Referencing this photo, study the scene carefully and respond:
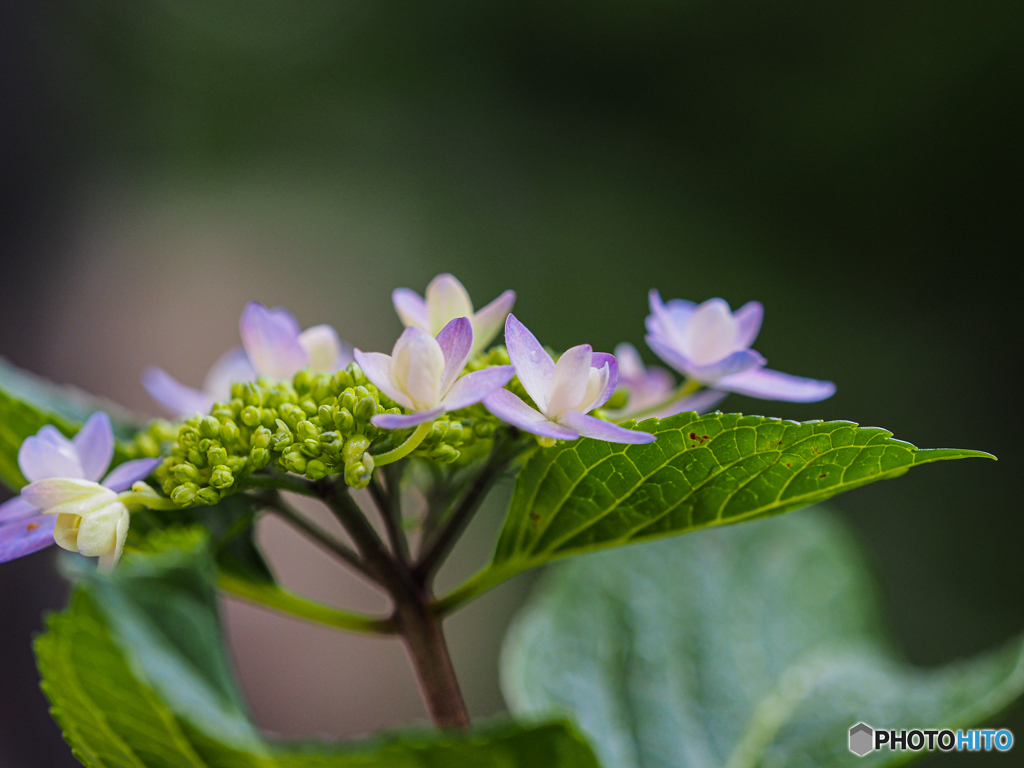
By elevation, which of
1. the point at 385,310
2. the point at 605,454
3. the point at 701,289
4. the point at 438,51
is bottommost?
the point at 605,454

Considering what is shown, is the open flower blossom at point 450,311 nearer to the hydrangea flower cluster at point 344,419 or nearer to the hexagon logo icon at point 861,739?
the hydrangea flower cluster at point 344,419

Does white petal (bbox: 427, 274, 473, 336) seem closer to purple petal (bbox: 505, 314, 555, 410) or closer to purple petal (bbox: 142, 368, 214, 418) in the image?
purple petal (bbox: 505, 314, 555, 410)

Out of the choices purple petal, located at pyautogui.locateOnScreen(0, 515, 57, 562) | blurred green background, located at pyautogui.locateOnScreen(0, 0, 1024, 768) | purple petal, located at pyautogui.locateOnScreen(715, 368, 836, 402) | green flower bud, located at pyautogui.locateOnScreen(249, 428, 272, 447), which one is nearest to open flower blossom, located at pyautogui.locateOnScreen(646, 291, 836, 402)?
purple petal, located at pyautogui.locateOnScreen(715, 368, 836, 402)

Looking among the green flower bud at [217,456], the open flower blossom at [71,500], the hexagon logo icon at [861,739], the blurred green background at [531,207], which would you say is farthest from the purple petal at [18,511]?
the blurred green background at [531,207]

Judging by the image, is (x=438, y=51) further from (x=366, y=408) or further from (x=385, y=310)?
(x=366, y=408)

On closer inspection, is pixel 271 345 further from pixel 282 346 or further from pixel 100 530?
pixel 100 530

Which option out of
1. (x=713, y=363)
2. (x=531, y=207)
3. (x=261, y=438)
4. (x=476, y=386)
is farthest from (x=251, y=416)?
(x=531, y=207)

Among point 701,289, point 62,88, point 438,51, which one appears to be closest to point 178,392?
point 701,289
